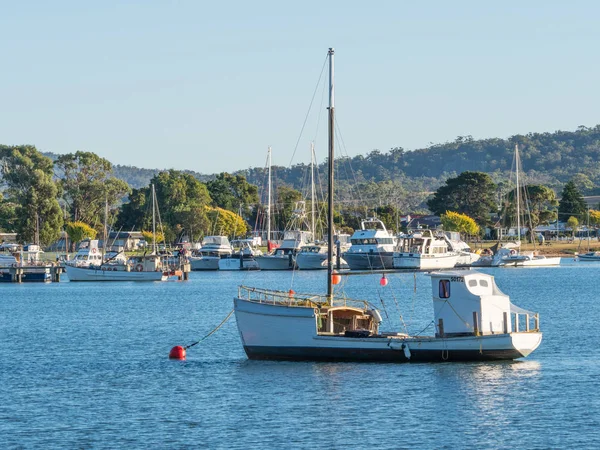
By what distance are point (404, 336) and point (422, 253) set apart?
105690 mm

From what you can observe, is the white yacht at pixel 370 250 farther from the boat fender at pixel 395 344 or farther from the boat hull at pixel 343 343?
the boat fender at pixel 395 344

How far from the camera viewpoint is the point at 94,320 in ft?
263

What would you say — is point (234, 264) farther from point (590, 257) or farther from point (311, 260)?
point (590, 257)

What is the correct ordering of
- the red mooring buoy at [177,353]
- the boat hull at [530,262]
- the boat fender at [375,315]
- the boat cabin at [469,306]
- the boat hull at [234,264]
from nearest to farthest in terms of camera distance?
the boat cabin at [469,306] < the boat fender at [375,315] < the red mooring buoy at [177,353] < the boat hull at [530,262] < the boat hull at [234,264]

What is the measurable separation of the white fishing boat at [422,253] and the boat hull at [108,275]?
34761mm

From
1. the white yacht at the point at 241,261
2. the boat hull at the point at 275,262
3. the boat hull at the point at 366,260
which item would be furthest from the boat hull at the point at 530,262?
the white yacht at the point at 241,261

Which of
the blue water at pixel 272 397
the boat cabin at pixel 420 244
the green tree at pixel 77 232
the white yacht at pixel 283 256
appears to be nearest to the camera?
the blue water at pixel 272 397

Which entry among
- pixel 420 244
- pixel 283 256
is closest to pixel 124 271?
pixel 283 256

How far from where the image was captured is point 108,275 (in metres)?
135

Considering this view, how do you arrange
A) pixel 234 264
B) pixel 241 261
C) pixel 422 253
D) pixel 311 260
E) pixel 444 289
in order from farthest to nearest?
pixel 234 264 → pixel 241 261 → pixel 311 260 → pixel 422 253 → pixel 444 289

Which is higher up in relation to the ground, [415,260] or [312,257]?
[312,257]

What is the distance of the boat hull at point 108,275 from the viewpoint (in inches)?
5271

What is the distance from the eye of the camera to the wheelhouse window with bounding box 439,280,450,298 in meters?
46.5

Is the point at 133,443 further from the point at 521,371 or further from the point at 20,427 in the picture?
the point at 521,371
